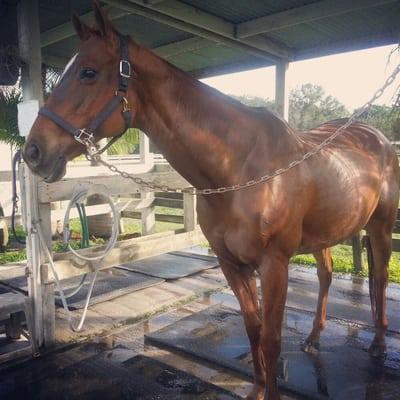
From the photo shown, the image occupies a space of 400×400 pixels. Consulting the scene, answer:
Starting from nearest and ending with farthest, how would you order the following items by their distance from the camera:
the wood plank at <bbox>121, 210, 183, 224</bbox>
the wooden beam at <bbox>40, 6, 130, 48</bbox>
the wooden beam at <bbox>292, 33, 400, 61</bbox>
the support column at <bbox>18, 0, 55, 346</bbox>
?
1. the support column at <bbox>18, 0, 55, 346</bbox>
2. the wooden beam at <bbox>40, 6, 130, 48</bbox>
3. the wooden beam at <bbox>292, 33, 400, 61</bbox>
4. the wood plank at <bbox>121, 210, 183, 224</bbox>

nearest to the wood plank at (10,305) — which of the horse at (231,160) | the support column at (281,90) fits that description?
the horse at (231,160)

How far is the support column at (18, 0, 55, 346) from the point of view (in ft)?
10.1

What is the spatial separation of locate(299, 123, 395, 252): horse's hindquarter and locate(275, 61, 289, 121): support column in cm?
186

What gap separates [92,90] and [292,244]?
1373mm

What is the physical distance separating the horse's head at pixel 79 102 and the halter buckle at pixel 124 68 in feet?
0.05

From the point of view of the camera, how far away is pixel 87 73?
187 centimetres

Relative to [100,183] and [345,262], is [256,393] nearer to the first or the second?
[100,183]

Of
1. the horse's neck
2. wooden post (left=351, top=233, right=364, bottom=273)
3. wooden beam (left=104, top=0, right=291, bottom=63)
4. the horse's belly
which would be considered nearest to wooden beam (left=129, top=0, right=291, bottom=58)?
wooden beam (left=104, top=0, right=291, bottom=63)

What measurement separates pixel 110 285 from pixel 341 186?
10.2 ft

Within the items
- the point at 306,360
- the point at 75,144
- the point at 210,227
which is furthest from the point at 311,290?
the point at 75,144

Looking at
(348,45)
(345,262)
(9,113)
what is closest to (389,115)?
(348,45)

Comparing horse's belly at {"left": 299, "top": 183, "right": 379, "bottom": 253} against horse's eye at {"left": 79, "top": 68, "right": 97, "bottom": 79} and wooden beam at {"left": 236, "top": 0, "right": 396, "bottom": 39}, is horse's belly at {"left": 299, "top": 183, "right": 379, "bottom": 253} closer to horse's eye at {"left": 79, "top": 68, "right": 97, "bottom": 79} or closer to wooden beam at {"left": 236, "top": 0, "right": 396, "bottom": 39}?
horse's eye at {"left": 79, "top": 68, "right": 97, "bottom": 79}

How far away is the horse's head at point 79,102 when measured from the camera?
1.86 m

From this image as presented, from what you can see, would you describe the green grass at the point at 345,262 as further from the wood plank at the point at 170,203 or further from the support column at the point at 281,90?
the wood plank at the point at 170,203
